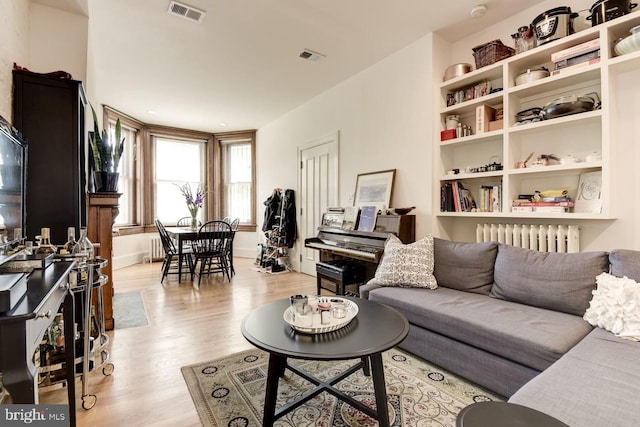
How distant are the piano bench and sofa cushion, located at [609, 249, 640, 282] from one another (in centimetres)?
205

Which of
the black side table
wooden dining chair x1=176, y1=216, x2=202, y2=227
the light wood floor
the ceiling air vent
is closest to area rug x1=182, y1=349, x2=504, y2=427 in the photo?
the light wood floor

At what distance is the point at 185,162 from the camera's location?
6.71m

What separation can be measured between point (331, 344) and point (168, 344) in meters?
1.77

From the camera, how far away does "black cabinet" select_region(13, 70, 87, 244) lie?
206 centimetres

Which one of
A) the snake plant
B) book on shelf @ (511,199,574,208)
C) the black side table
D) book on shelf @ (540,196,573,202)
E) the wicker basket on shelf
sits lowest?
the black side table

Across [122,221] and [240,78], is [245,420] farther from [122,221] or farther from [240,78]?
[122,221]

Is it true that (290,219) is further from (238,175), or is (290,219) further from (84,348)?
(84,348)

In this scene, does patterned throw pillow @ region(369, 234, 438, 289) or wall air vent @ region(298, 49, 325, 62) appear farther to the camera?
wall air vent @ region(298, 49, 325, 62)

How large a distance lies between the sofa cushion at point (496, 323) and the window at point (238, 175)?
16.4ft

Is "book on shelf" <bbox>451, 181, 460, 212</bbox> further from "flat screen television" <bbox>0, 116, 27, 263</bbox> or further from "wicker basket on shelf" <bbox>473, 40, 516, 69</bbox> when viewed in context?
"flat screen television" <bbox>0, 116, 27, 263</bbox>

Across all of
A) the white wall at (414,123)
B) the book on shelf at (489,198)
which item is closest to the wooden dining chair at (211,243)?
the white wall at (414,123)

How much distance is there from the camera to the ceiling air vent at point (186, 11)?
8.39ft

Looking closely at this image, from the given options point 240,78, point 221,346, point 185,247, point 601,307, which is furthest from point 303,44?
point 185,247

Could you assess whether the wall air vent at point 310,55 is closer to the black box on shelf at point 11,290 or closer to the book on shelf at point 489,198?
the book on shelf at point 489,198
